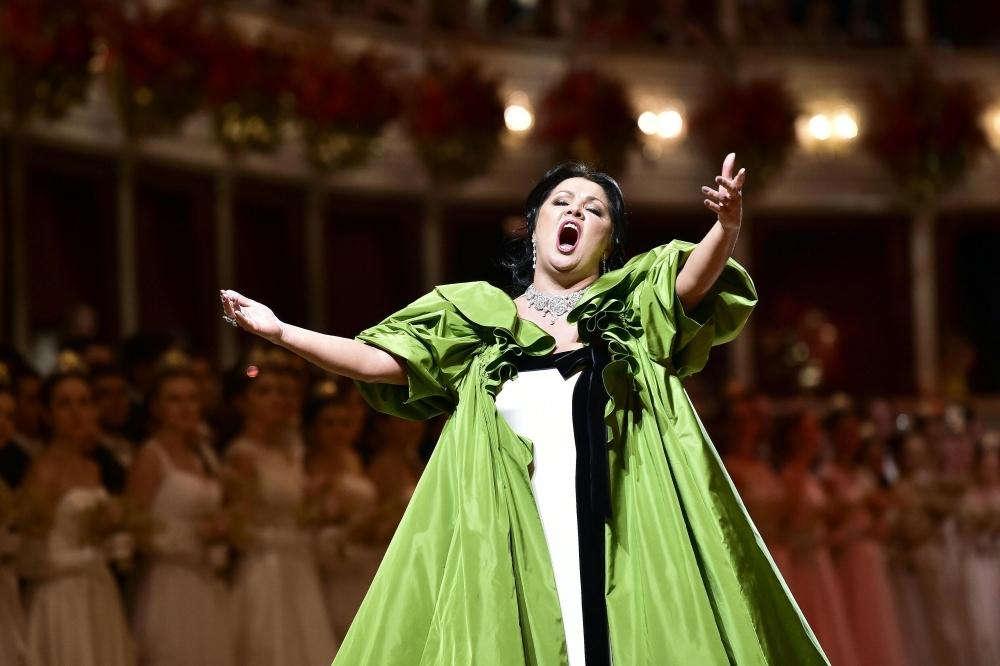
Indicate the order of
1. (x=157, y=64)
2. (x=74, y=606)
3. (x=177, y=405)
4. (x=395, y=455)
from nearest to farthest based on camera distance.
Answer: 1. (x=74, y=606)
2. (x=177, y=405)
3. (x=395, y=455)
4. (x=157, y=64)

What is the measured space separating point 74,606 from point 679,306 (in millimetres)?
2137

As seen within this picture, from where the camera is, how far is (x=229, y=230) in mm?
7336

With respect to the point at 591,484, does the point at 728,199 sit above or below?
above

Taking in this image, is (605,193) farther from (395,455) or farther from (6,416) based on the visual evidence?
(395,455)

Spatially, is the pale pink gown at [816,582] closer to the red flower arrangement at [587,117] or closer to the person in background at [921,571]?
the person in background at [921,571]

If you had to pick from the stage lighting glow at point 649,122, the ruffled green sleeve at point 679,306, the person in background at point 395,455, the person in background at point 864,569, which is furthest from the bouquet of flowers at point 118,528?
the stage lighting glow at point 649,122

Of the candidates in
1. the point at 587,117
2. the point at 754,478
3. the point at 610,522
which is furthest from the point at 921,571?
the point at 610,522

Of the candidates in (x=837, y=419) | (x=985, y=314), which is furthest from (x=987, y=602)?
(x=985, y=314)

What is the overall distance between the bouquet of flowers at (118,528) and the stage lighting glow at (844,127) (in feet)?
18.6

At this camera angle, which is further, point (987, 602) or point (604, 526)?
point (987, 602)

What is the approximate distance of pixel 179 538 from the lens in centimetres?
457

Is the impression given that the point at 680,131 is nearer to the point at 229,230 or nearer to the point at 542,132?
the point at 542,132

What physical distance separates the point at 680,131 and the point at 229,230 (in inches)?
109

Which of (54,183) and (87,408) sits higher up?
(54,183)
